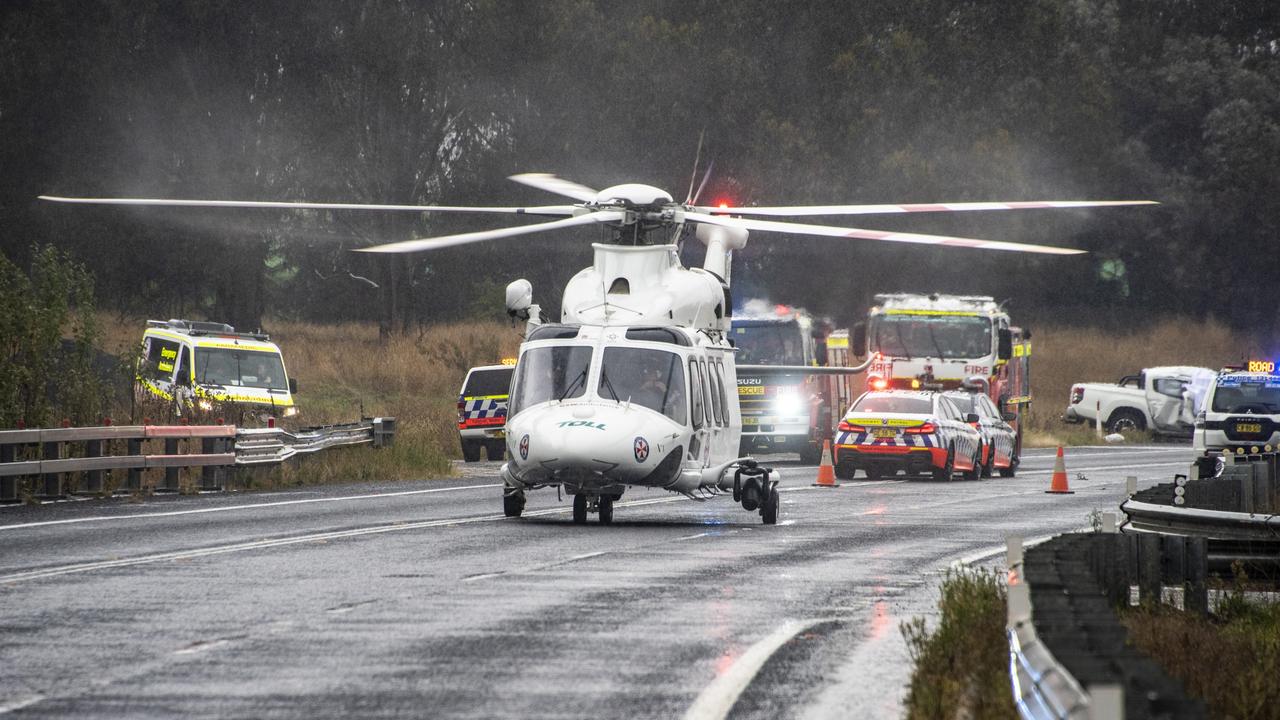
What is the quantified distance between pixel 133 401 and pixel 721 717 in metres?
20.1

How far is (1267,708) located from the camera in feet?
28.1

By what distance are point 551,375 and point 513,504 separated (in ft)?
6.57

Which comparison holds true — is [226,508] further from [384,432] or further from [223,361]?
[223,361]

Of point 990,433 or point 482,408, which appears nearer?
point 990,433

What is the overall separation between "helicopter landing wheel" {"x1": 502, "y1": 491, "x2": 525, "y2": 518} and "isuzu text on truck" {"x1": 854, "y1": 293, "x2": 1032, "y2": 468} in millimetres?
17794

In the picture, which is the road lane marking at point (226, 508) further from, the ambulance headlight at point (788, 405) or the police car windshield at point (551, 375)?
the ambulance headlight at point (788, 405)

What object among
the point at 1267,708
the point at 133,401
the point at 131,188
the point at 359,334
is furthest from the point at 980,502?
the point at 359,334

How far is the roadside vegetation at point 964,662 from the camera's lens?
8133 mm

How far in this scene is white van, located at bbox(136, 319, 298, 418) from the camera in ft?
123

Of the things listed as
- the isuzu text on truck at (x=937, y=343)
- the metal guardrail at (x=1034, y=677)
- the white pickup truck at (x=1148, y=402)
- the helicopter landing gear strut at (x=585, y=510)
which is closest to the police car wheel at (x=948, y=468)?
the isuzu text on truck at (x=937, y=343)

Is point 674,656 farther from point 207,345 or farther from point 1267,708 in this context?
point 207,345

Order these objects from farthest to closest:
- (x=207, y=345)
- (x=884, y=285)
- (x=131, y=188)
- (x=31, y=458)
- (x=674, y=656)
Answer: (x=884, y=285) → (x=131, y=188) → (x=207, y=345) → (x=31, y=458) → (x=674, y=656)

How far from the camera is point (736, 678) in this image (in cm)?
984

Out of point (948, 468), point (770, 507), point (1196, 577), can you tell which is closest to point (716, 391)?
point (770, 507)
